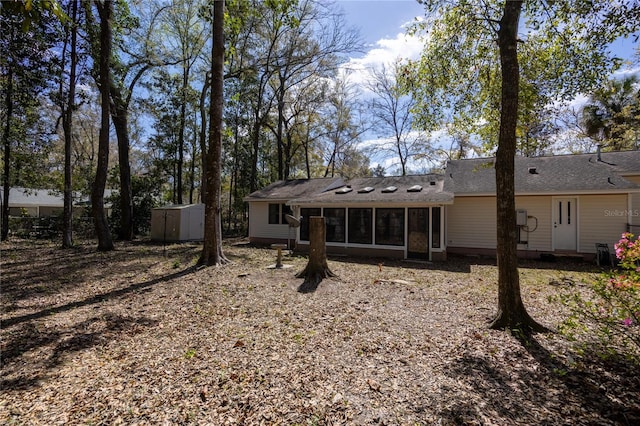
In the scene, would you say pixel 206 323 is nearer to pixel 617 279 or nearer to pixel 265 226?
pixel 617 279

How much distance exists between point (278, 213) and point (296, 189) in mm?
1579

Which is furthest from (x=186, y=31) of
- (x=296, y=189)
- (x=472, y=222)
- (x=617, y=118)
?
(x=617, y=118)

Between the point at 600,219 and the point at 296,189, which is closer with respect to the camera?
the point at 600,219

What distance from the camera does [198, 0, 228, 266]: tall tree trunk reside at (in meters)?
9.12

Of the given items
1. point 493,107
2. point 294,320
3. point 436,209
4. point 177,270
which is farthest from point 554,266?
point 177,270

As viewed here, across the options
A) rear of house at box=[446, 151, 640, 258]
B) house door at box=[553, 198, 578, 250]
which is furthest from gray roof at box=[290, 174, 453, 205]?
house door at box=[553, 198, 578, 250]

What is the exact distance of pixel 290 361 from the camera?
3574mm

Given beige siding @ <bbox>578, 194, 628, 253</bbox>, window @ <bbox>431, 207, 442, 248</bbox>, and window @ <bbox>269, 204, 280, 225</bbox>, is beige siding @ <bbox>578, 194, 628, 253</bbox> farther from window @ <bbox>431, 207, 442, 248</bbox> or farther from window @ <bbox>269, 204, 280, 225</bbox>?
window @ <bbox>269, 204, 280, 225</bbox>

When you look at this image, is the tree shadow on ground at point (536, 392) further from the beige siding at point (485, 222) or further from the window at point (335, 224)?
the window at point (335, 224)

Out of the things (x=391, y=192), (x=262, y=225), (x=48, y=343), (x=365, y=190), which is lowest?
(x=48, y=343)

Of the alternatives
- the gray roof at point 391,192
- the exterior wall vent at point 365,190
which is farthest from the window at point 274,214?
the exterior wall vent at point 365,190

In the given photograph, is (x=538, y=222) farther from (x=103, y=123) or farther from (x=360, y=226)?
(x=103, y=123)

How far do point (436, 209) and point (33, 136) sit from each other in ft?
66.1

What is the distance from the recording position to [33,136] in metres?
16.4
